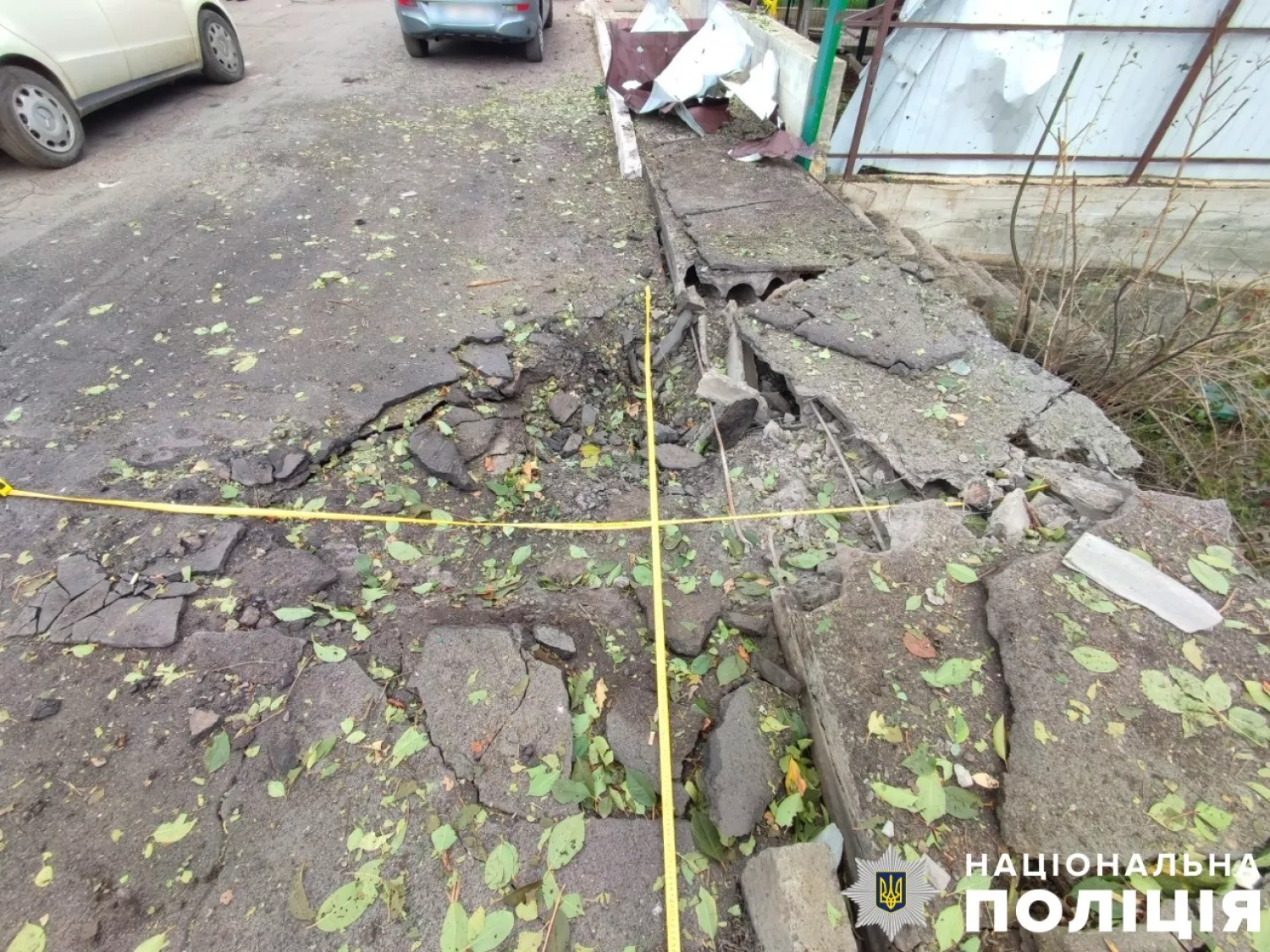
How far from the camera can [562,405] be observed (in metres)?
3.33

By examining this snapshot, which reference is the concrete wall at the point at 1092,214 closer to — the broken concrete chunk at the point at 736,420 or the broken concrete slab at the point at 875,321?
the broken concrete slab at the point at 875,321

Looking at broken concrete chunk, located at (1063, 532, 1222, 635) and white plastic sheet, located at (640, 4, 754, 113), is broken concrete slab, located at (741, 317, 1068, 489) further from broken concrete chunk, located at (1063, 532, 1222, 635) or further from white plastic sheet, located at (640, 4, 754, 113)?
white plastic sheet, located at (640, 4, 754, 113)

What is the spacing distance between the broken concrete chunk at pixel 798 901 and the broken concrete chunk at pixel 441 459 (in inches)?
74.8

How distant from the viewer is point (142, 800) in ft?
5.98

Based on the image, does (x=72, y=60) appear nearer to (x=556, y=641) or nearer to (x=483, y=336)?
(x=483, y=336)

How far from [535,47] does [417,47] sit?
4.64 feet

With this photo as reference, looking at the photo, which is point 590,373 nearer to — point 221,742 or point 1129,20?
point 221,742

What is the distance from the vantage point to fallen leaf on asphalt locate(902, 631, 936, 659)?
198 centimetres

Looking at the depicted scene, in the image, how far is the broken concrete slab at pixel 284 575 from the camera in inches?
92.4

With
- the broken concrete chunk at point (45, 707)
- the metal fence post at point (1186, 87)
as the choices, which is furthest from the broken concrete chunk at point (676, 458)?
the metal fence post at point (1186, 87)

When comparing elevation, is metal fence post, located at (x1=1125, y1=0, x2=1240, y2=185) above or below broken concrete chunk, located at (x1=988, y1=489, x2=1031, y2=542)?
above

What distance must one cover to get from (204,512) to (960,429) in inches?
126

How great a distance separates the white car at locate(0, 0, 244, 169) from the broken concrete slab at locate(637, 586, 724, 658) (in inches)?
231

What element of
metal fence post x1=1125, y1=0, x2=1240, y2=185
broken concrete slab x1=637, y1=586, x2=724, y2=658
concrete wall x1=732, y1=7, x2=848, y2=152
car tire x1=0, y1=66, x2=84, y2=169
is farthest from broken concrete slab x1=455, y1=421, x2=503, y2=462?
metal fence post x1=1125, y1=0, x2=1240, y2=185
